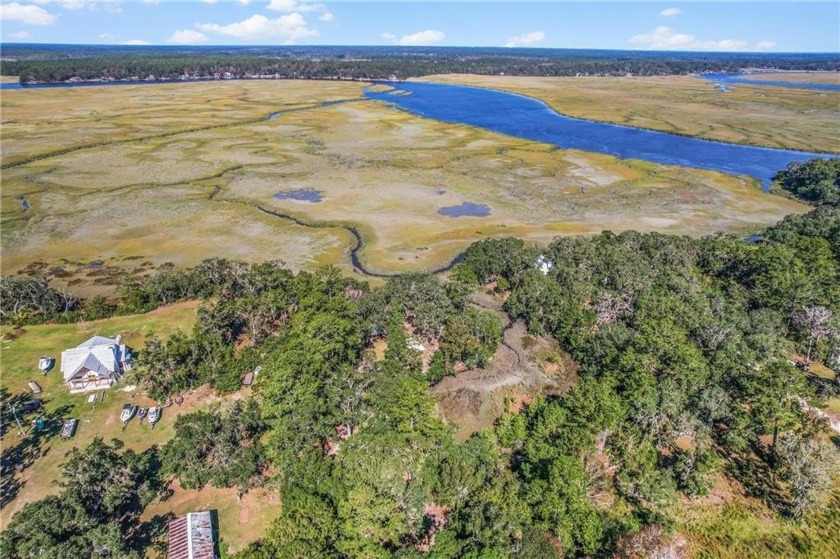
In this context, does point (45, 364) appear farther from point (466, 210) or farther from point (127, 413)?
point (466, 210)

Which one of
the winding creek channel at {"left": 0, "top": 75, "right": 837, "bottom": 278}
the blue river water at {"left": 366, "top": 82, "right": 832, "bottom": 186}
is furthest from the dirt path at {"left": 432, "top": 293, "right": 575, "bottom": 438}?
the blue river water at {"left": 366, "top": 82, "right": 832, "bottom": 186}

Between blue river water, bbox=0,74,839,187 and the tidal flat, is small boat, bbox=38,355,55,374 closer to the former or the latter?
the tidal flat

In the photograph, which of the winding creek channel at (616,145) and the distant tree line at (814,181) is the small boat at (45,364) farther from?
the distant tree line at (814,181)

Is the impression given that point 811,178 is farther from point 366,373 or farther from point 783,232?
point 366,373

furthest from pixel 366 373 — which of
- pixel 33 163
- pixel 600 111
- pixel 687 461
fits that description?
pixel 600 111

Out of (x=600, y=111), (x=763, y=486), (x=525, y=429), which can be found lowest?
(x=763, y=486)

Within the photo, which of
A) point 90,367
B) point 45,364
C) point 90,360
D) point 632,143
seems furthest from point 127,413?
point 632,143
